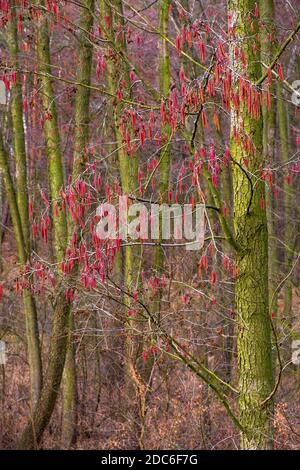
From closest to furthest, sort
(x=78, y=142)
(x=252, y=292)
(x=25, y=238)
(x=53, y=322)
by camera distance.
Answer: (x=252, y=292)
(x=78, y=142)
(x=53, y=322)
(x=25, y=238)

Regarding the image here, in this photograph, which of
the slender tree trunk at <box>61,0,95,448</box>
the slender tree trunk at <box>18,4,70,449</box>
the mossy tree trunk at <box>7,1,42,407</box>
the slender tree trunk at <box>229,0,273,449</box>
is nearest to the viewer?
the slender tree trunk at <box>229,0,273,449</box>

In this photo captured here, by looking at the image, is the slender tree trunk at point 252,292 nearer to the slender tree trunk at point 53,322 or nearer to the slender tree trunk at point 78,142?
the slender tree trunk at point 78,142

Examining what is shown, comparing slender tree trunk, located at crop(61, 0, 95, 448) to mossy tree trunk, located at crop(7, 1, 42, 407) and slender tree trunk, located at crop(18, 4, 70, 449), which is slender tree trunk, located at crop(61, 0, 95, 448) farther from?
mossy tree trunk, located at crop(7, 1, 42, 407)

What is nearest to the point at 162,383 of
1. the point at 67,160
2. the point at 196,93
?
the point at 196,93

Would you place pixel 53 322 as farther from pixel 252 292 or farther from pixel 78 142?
pixel 252 292

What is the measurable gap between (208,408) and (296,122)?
8.13 metres

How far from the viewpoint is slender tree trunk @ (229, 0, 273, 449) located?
5.97 metres

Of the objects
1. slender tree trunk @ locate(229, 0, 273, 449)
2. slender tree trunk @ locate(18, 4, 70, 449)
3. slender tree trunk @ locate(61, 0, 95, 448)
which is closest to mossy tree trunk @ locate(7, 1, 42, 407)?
slender tree trunk @ locate(61, 0, 95, 448)

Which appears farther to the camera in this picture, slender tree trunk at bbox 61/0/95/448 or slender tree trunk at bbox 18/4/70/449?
slender tree trunk at bbox 18/4/70/449

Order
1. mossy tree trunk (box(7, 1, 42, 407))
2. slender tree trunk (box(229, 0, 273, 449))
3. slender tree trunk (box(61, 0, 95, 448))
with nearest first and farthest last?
1. slender tree trunk (box(229, 0, 273, 449))
2. slender tree trunk (box(61, 0, 95, 448))
3. mossy tree trunk (box(7, 1, 42, 407))

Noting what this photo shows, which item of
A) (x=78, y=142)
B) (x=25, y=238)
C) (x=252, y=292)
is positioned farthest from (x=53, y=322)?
(x=252, y=292)

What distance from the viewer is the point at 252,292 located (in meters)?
6.04

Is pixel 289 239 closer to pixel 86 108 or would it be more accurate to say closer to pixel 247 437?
pixel 86 108

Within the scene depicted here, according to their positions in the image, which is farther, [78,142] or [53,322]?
[53,322]
